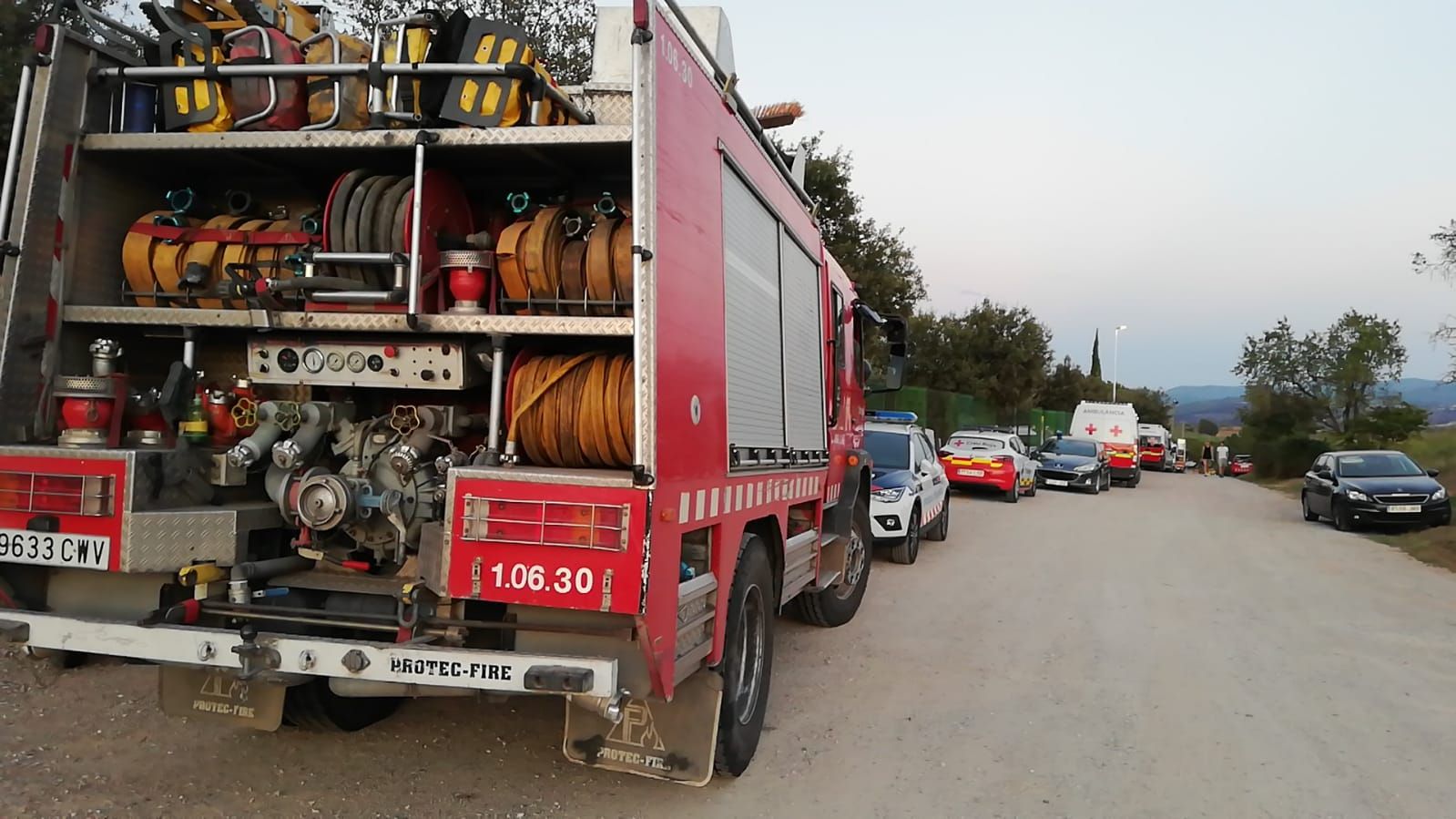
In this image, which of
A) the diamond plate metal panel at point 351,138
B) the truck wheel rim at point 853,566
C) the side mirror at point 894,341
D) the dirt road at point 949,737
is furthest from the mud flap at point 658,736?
the side mirror at point 894,341

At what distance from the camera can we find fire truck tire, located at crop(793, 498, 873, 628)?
313 inches

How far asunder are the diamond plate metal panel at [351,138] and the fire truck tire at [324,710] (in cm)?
247

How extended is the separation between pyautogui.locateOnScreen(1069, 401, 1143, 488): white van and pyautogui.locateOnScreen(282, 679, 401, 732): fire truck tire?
28.1 metres

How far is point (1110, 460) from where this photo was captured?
99.0ft

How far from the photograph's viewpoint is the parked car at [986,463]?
20984 millimetres

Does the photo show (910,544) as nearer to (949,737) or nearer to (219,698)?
(949,737)

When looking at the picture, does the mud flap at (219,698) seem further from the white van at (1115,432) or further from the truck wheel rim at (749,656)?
the white van at (1115,432)

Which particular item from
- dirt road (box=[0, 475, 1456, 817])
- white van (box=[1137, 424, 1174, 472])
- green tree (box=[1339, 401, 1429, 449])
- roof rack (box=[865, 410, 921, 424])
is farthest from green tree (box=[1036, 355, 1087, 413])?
dirt road (box=[0, 475, 1456, 817])

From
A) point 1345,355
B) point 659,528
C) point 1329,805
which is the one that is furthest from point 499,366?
point 1345,355

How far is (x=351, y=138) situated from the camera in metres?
3.87

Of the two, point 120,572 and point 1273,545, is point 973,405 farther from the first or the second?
point 120,572

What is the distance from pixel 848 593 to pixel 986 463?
13526 mm

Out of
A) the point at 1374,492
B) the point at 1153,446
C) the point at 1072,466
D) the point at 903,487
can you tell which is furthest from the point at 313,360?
the point at 1153,446

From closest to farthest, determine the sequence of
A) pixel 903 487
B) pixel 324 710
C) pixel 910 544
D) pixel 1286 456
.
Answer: pixel 324 710 < pixel 903 487 < pixel 910 544 < pixel 1286 456
